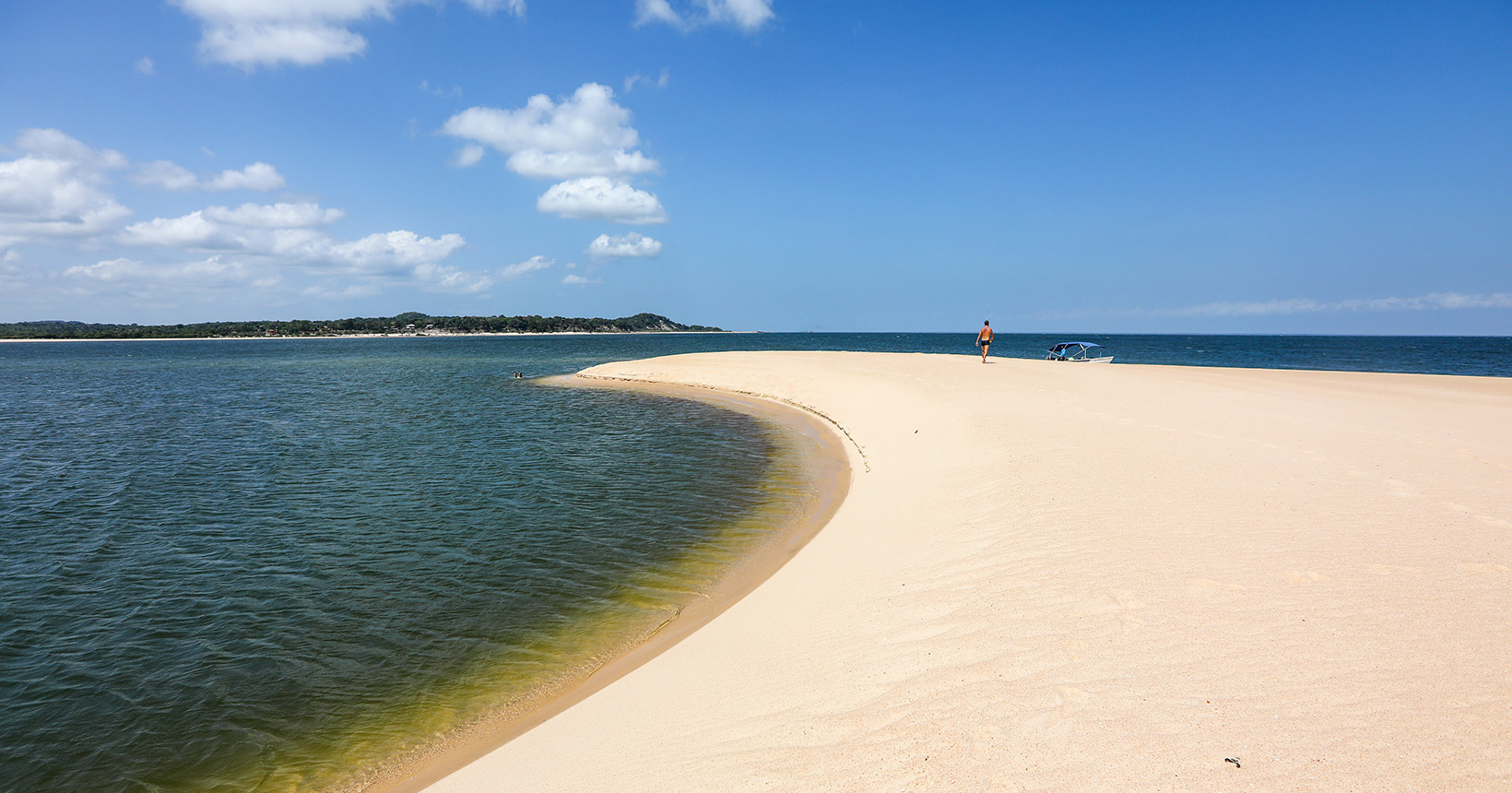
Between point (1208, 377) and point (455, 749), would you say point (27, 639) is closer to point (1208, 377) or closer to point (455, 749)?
point (455, 749)

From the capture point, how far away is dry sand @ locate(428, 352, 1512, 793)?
4.01m

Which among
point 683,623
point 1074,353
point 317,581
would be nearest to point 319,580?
point 317,581

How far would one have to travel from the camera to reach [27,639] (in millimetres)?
8289

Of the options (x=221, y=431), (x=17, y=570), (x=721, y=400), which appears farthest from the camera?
(x=721, y=400)

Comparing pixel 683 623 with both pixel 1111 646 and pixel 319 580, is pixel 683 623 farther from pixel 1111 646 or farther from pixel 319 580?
pixel 319 580

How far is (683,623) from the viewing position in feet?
27.6

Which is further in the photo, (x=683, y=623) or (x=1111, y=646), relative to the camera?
(x=683, y=623)

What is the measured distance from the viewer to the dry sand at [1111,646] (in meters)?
4.01

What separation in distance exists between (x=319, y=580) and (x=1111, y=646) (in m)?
11.0

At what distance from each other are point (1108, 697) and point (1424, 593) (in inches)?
140

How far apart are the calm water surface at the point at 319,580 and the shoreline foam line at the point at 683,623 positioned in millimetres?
322

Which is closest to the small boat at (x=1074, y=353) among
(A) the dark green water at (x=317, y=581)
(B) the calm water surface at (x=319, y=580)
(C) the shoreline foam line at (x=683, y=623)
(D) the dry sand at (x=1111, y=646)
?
(C) the shoreline foam line at (x=683, y=623)

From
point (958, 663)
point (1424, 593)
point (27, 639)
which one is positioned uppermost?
point (1424, 593)

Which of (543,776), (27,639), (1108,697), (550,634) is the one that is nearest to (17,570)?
(27,639)
